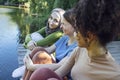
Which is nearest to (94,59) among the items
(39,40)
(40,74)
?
(40,74)

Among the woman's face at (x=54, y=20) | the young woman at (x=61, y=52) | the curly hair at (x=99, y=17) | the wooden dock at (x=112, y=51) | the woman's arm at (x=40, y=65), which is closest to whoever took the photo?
the curly hair at (x=99, y=17)

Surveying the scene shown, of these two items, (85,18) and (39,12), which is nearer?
(85,18)

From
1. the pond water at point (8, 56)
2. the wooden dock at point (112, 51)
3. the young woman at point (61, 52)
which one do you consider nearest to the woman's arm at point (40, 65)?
the young woman at point (61, 52)

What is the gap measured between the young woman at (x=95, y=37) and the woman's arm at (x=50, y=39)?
107 centimetres

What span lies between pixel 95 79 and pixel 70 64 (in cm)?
26

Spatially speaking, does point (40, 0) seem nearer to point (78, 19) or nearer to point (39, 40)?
point (39, 40)

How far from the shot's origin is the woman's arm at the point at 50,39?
255 cm

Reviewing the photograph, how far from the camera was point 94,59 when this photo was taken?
4.41 feet

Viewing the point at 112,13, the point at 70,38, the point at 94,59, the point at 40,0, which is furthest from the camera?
the point at 40,0

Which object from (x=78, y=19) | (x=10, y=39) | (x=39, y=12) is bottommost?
(x=10, y=39)

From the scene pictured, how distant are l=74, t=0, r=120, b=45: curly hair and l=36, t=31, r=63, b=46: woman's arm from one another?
1.26 m

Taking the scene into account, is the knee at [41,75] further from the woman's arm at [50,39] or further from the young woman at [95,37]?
the woman's arm at [50,39]

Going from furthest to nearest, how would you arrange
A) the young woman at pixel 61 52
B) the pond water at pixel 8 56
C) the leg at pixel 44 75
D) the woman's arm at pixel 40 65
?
1. the pond water at pixel 8 56
2. the young woman at pixel 61 52
3. the woman's arm at pixel 40 65
4. the leg at pixel 44 75

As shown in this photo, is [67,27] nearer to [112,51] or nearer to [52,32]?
[52,32]
